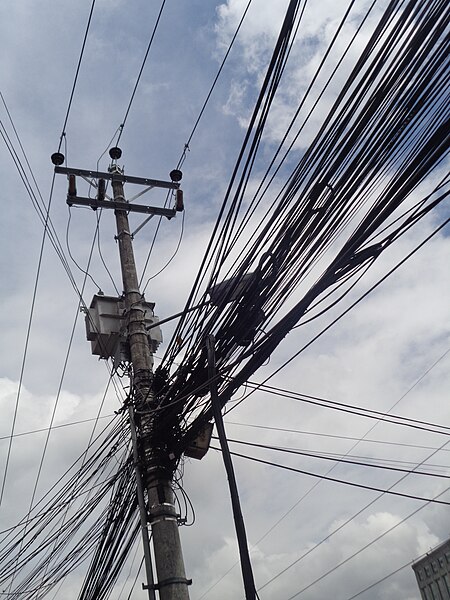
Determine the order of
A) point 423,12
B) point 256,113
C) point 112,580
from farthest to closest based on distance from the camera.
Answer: point 112,580 → point 256,113 → point 423,12

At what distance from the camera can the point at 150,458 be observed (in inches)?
240

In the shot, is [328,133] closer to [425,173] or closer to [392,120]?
[392,120]

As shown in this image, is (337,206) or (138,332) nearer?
(337,206)

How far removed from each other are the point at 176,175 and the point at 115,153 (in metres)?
0.87

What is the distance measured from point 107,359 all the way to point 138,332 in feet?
2.62

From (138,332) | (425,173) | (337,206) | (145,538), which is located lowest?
(145,538)

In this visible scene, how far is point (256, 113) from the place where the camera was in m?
4.21

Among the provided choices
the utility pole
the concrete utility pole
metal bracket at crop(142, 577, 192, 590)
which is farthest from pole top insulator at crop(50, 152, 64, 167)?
metal bracket at crop(142, 577, 192, 590)

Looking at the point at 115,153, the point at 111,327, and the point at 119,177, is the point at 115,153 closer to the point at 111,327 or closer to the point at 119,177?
the point at 119,177

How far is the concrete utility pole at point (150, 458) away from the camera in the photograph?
5.33m

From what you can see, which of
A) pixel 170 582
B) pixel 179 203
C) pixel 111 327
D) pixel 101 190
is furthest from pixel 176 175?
pixel 170 582

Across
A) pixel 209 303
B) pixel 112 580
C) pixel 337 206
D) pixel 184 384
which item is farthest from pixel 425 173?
pixel 112 580

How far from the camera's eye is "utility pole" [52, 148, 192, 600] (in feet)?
17.7

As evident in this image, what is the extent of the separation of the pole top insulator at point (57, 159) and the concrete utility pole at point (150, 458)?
1.09 metres
